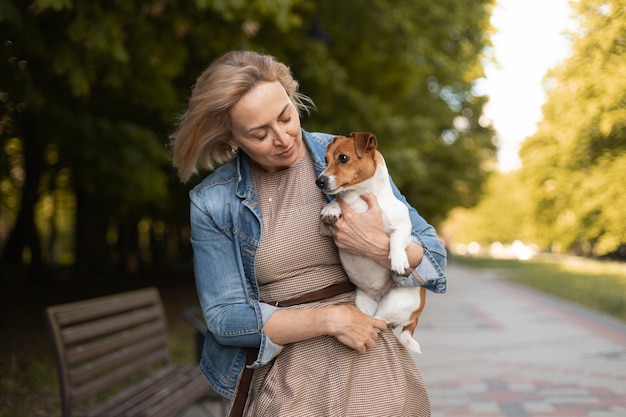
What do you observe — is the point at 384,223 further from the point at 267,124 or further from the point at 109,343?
the point at 109,343

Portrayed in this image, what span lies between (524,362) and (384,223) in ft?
20.4

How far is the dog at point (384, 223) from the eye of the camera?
2.73 metres

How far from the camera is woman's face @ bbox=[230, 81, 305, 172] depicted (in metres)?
2.67

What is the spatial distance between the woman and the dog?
0.16 ft

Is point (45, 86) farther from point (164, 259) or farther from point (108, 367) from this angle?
point (164, 259)

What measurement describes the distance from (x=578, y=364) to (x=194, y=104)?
6261 mm

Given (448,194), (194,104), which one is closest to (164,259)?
(448,194)

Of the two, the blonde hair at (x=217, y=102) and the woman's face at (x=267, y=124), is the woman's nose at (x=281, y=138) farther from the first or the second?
the blonde hair at (x=217, y=102)

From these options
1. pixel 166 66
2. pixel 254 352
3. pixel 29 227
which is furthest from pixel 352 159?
pixel 29 227

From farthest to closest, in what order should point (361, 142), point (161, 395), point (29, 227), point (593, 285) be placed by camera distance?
point (29, 227)
point (593, 285)
point (161, 395)
point (361, 142)

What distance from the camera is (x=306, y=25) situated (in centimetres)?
1244

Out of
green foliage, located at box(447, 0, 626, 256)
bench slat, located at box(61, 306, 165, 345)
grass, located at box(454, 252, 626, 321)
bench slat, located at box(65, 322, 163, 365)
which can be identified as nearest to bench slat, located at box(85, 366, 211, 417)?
bench slat, located at box(65, 322, 163, 365)

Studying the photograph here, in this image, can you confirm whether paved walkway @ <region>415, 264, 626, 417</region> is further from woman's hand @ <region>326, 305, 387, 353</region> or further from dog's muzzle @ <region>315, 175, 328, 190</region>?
dog's muzzle @ <region>315, 175, 328, 190</region>

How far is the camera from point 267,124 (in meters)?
2.68
